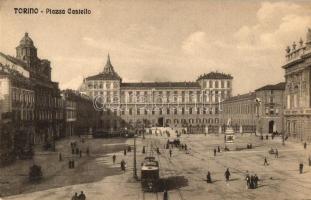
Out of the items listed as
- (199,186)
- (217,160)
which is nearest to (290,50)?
(217,160)

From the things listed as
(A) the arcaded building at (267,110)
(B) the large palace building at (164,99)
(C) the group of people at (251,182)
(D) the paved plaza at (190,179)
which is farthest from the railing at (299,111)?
(B) the large palace building at (164,99)

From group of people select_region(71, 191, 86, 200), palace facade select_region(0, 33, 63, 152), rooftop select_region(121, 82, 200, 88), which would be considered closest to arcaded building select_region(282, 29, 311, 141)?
palace facade select_region(0, 33, 63, 152)

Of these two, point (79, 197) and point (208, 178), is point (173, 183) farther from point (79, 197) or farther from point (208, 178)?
point (79, 197)

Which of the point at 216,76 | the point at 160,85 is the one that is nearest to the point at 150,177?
the point at 216,76

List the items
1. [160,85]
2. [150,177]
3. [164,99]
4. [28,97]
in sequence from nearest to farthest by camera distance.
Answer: [150,177] → [28,97] → [164,99] → [160,85]

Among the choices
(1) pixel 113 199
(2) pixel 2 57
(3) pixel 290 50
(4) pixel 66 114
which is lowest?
(1) pixel 113 199

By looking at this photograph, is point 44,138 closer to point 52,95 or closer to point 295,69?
point 52,95

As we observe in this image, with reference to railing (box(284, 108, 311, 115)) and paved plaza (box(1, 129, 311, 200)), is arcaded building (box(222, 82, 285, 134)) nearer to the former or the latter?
railing (box(284, 108, 311, 115))

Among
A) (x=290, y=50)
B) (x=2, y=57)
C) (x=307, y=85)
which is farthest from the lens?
(x=290, y=50)
